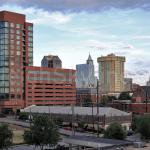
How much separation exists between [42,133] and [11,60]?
122482 mm

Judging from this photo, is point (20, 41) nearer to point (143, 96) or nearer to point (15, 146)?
point (143, 96)

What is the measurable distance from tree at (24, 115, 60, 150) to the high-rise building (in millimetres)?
115945

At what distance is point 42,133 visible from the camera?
2611 inches

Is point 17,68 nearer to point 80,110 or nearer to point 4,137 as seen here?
point 80,110

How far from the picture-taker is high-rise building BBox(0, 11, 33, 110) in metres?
184

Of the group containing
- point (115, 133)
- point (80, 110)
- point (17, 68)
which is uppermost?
point (17, 68)

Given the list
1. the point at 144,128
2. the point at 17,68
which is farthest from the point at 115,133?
the point at 17,68

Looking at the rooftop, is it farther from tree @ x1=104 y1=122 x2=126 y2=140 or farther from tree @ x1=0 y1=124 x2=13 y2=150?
tree @ x1=0 y1=124 x2=13 y2=150

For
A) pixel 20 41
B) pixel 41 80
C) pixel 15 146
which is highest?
pixel 20 41

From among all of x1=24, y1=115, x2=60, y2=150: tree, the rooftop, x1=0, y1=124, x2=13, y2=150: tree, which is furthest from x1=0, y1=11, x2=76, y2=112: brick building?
x1=0, y1=124, x2=13, y2=150: tree

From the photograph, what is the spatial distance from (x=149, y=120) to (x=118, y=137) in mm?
10392

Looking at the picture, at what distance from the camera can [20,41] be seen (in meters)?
188

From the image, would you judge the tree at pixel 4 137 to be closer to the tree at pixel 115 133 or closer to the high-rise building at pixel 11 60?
the tree at pixel 115 133

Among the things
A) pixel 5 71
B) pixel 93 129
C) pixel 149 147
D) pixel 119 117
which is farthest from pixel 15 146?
pixel 5 71
